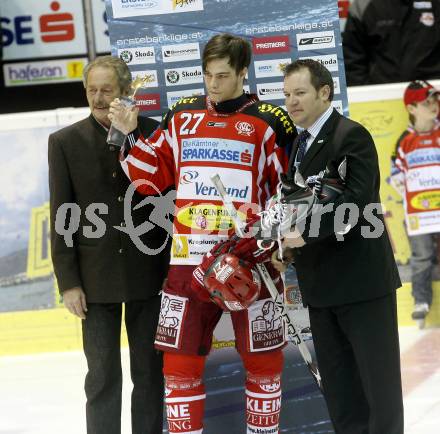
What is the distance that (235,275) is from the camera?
357cm

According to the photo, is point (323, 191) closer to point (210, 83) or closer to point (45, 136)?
point (210, 83)

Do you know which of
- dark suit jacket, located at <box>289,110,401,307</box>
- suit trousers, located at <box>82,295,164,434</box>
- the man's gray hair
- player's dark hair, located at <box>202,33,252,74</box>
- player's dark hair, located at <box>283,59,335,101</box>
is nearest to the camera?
dark suit jacket, located at <box>289,110,401,307</box>

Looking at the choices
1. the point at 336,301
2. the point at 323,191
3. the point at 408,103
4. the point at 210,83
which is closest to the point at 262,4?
the point at 210,83

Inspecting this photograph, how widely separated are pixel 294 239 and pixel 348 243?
194 millimetres

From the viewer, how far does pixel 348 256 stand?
3.49m

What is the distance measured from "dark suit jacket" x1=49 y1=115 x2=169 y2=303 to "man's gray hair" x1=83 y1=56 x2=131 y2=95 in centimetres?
17

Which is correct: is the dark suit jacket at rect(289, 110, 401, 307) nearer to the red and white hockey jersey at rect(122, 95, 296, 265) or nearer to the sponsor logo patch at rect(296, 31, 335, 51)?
the red and white hockey jersey at rect(122, 95, 296, 265)


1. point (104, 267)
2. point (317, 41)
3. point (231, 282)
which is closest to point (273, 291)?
point (231, 282)

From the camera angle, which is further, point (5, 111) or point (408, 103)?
point (5, 111)

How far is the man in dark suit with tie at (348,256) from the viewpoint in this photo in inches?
135

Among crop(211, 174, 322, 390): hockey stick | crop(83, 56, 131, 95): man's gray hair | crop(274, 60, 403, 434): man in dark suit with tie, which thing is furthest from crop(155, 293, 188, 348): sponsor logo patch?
crop(83, 56, 131, 95): man's gray hair

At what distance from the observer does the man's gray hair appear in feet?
12.6

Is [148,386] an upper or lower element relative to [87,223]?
lower

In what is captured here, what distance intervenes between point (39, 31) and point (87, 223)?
138 inches
